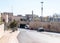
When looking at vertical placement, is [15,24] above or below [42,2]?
below

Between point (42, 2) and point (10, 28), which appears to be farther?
point (42, 2)

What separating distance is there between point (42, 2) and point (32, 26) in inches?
507

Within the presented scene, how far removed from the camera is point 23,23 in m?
114

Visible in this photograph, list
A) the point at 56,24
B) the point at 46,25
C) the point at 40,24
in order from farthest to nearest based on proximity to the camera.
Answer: the point at 40,24 < the point at 46,25 < the point at 56,24

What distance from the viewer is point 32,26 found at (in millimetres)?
94312

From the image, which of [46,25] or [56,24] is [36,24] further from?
[56,24]

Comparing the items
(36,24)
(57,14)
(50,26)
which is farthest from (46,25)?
(57,14)

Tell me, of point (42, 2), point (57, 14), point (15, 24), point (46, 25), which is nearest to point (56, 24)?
point (46, 25)

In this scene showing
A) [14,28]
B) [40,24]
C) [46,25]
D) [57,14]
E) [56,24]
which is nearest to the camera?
[14,28]

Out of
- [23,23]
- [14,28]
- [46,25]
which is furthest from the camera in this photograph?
[23,23]

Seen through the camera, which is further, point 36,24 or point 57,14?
point 57,14

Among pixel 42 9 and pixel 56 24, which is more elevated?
pixel 42 9

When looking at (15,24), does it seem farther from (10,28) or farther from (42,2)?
(42,2)

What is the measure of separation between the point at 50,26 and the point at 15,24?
50.3ft
